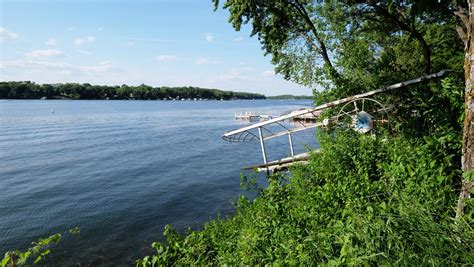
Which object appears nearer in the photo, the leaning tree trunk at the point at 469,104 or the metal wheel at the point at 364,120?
the leaning tree trunk at the point at 469,104

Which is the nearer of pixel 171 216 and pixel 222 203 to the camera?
pixel 171 216

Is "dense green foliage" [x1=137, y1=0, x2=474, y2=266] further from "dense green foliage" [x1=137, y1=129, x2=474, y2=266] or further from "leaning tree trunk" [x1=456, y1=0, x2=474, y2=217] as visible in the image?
"leaning tree trunk" [x1=456, y1=0, x2=474, y2=217]

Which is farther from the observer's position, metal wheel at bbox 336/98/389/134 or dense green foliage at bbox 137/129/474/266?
metal wheel at bbox 336/98/389/134

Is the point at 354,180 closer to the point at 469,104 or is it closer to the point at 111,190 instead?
the point at 469,104

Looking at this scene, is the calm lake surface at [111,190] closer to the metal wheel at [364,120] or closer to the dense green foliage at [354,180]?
the metal wheel at [364,120]

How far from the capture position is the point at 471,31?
4035 mm

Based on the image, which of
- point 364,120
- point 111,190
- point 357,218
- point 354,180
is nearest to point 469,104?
point 357,218

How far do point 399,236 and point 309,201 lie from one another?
3.44 metres

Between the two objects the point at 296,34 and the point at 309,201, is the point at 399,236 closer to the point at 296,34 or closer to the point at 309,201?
the point at 309,201

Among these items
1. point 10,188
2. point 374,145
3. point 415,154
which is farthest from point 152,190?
point 415,154

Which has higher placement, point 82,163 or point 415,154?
point 415,154

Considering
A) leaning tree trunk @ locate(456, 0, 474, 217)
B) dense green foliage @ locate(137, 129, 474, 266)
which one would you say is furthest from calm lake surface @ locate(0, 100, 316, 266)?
leaning tree trunk @ locate(456, 0, 474, 217)

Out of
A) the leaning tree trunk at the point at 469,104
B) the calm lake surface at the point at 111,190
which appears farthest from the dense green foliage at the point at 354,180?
A: the calm lake surface at the point at 111,190

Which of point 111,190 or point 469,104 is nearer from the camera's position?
point 469,104
